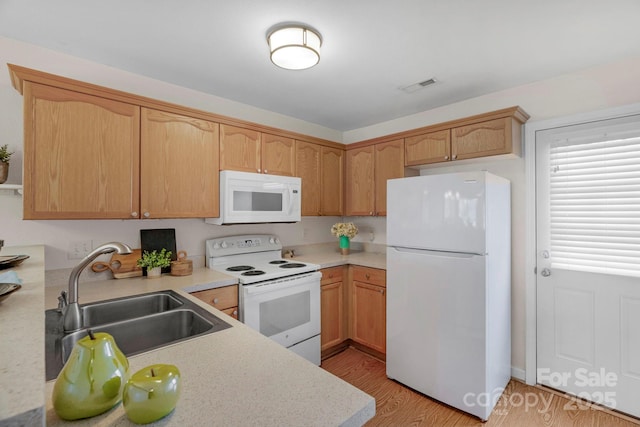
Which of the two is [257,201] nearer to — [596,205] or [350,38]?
[350,38]

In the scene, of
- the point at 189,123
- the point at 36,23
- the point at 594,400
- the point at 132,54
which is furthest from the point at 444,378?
the point at 36,23

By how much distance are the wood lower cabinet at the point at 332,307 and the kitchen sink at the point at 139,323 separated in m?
1.39

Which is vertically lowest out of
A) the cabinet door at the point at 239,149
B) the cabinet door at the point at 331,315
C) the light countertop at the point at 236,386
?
the cabinet door at the point at 331,315

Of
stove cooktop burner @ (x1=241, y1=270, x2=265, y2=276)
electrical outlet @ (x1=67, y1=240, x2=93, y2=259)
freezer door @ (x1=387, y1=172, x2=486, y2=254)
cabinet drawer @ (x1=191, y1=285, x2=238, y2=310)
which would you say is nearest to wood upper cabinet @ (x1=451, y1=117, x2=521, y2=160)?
freezer door @ (x1=387, y1=172, x2=486, y2=254)

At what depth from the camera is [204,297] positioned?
2.05 m

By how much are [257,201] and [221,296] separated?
0.84 metres

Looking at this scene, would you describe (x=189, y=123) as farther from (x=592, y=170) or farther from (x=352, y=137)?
(x=592, y=170)

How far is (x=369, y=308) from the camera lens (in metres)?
2.83

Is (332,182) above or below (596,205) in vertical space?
above

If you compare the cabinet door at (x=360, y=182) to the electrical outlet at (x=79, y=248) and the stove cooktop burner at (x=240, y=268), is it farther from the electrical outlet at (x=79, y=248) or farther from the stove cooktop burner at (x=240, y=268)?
the electrical outlet at (x=79, y=248)

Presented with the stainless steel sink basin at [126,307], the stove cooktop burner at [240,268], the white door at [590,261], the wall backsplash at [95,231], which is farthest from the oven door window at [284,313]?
the white door at [590,261]

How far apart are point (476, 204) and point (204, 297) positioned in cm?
193

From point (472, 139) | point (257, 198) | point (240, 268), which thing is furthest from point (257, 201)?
point (472, 139)

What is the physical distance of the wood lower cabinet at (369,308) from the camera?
A: 2725 mm
